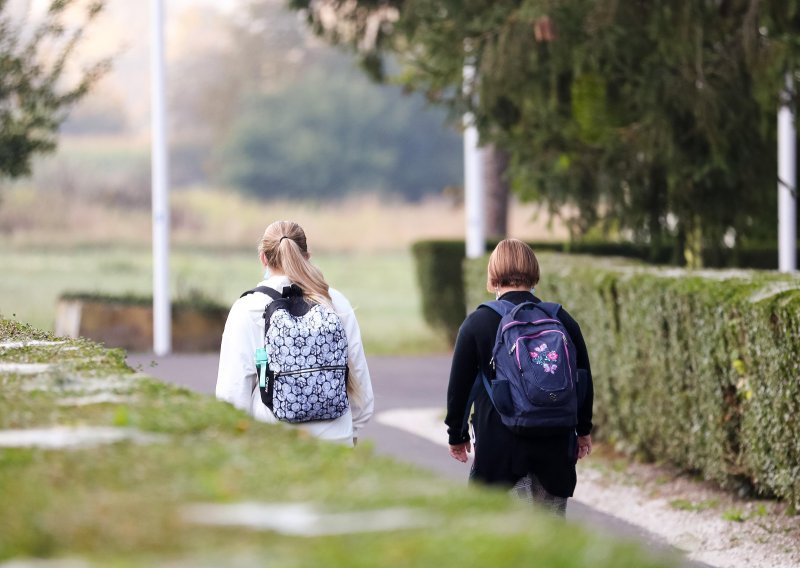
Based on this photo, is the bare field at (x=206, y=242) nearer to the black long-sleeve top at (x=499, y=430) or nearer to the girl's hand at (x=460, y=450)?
the girl's hand at (x=460, y=450)

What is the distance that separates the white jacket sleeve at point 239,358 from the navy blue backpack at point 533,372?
2.92 feet

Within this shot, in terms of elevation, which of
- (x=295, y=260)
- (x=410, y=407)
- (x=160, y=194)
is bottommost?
(x=410, y=407)

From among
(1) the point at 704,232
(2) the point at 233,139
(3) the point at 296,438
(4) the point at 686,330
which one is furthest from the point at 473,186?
(2) the point at 233,139

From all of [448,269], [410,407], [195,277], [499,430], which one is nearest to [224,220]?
[195,277]

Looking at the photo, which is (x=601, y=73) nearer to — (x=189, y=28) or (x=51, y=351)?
(x=51, y=351)

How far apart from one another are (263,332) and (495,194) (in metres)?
16.5

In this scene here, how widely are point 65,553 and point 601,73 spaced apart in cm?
932

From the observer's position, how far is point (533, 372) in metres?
5.35

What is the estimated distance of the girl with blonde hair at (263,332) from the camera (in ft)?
18.0

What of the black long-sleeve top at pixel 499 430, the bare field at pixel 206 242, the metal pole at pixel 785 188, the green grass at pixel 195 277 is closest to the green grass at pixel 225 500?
the black long-sleeve top at pixel 499 430

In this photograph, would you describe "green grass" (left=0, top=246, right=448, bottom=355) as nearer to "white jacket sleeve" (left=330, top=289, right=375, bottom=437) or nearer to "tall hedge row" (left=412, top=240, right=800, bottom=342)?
"tall hedge row" (left=412, top=240, right=800, bottom=342)

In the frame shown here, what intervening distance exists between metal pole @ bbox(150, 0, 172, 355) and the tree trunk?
17.1ft

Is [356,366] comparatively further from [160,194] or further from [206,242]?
[206,242]

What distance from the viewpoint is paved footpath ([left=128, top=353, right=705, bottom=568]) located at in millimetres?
8586
